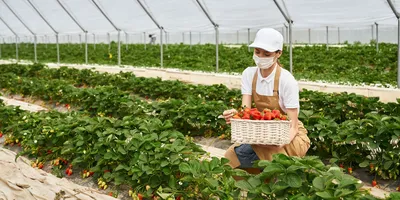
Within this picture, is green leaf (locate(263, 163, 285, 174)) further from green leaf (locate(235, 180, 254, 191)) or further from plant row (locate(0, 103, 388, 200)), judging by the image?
green leaf (locate(235, 180, 254, 191))

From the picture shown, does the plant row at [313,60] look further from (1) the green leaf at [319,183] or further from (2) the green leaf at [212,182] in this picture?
(1) the green leaf at [319,183]

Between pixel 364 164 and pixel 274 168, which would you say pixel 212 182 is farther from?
pixel 364 164

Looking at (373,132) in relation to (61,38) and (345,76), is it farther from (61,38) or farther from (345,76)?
(61,38)

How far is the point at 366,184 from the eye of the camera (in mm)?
5070

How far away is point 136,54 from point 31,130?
53.7ft

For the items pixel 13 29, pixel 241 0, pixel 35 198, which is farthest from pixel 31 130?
pixel 13 29

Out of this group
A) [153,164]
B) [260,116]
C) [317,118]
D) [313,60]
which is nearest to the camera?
[260,116]

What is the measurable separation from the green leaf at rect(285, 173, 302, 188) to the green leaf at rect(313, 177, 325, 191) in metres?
0.11

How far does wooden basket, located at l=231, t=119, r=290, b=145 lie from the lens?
363 centimetres

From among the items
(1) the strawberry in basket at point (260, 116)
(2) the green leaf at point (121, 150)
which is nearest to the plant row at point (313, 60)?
(2) the green leaf at point (121, 150)

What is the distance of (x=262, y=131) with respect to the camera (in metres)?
3.66

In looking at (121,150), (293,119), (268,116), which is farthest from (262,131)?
(121,150)

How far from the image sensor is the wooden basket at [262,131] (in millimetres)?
3631

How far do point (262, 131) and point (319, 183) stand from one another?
662mm
